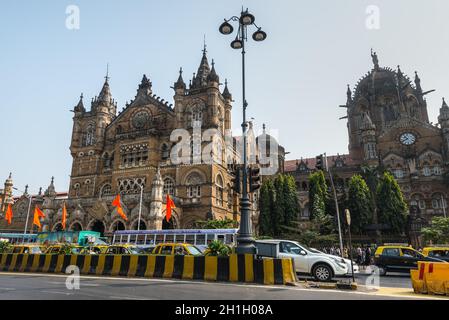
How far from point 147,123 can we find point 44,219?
17.1 meters

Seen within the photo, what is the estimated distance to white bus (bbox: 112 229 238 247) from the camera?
25.0 m

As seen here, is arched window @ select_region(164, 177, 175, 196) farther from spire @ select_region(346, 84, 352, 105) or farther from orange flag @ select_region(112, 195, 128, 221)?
spire @ select_region(346, 84, 352, 105)

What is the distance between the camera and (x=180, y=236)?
26.2m

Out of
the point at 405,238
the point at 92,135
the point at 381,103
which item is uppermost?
the point at 381,103

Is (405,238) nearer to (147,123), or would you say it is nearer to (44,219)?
(147,123)

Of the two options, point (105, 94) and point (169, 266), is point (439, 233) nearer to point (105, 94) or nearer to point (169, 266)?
point (169, 266)

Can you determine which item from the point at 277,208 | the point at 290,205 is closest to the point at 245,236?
the point at 277,208

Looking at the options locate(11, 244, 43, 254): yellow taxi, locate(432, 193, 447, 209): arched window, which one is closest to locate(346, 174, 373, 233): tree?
locate(432, 193, 447, 209): arched window

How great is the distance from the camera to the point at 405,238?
108ft

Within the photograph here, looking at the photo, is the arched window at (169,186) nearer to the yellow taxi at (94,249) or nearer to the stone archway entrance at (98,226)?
the stone archway entrance at (98,226)

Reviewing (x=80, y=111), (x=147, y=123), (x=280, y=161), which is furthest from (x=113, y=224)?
(x=280, y=161)

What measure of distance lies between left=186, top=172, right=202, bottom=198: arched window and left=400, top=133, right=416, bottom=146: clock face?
3340 centimetres

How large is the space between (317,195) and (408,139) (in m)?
22.8

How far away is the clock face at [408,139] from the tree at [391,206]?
1562cm
